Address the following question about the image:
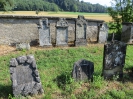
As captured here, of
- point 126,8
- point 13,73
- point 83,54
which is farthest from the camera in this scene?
point 126,8

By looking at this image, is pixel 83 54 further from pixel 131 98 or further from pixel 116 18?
pixel 116 18

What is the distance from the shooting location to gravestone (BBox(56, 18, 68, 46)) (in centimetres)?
1281

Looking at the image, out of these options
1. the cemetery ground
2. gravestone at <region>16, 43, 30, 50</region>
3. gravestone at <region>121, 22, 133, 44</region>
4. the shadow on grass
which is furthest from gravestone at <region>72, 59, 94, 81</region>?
gravestone at <region>121, 22, 133, 44</region>

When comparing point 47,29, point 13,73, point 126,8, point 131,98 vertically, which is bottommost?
point 131,98

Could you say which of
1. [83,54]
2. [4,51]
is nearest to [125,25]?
[83,54]

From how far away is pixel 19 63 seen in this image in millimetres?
6410

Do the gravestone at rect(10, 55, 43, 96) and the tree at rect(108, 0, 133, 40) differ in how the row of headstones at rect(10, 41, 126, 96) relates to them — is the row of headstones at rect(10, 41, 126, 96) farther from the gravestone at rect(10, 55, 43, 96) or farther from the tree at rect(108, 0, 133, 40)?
the tree at rect(108, 0, 133, 40)

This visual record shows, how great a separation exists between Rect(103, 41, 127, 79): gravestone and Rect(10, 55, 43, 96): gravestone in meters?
2.84

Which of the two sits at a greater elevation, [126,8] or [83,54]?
[126,8]

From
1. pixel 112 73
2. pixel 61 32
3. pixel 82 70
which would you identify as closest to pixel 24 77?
pixel 82 70

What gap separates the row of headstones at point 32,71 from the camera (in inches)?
250

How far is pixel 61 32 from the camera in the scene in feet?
42.6

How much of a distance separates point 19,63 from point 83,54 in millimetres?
5519

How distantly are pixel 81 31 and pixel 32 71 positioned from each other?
295 inches
